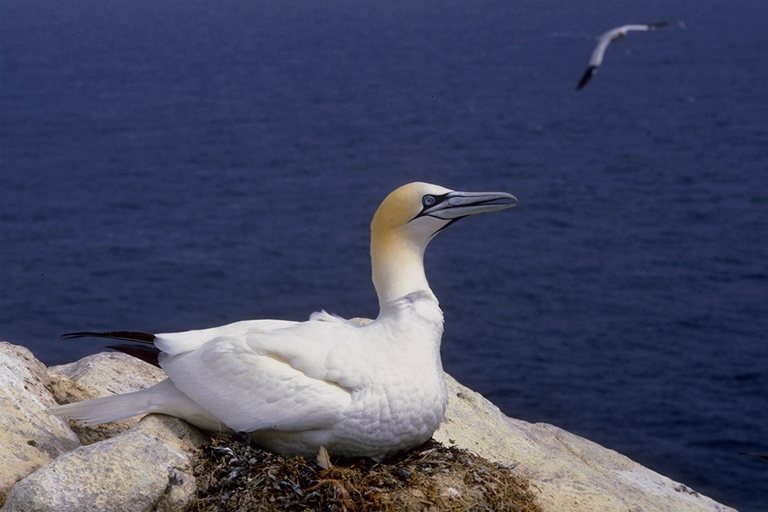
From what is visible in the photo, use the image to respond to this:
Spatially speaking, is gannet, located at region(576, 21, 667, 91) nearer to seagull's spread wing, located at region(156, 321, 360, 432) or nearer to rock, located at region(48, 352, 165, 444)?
rock, located at region(48, 352, 165, 444)

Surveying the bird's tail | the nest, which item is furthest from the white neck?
the bird's tail

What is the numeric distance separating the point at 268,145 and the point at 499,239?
51.2 feet

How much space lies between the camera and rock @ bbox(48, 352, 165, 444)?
7.53 meters

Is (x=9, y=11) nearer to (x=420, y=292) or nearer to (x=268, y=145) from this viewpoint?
(x=268, y=145)

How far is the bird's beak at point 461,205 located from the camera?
7156mm

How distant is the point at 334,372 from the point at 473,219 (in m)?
25.9

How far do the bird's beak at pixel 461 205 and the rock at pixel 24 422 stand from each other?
2.40 meters

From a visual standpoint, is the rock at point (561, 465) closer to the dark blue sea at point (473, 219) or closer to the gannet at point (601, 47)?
the gannet at point (601, 47)

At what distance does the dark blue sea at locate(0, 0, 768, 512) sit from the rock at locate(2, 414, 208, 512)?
39.7 ft

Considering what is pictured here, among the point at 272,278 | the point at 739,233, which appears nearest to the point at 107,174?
the point at 272,278

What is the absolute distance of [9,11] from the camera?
11250 cm

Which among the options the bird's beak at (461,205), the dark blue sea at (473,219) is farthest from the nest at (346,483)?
the dark blue sea at (473,219)

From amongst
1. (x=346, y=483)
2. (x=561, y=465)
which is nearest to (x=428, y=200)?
(x=346, y=483)

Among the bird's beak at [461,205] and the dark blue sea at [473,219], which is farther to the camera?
the dark blue sea at [473,219]
